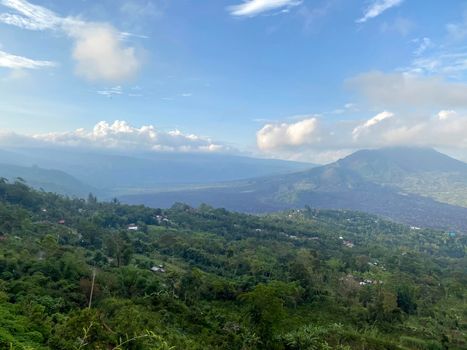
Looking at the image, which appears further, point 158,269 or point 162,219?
point 162,219

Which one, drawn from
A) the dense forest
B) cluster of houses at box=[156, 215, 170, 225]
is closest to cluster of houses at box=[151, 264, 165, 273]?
the dense forest

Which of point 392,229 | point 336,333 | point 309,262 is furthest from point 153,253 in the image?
point 392,229

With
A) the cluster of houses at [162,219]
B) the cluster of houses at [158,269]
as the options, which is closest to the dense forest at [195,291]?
the cluster of houses at [158,269]

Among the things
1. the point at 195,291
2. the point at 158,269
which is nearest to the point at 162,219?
the point at 158,269

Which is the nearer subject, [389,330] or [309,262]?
[389,330]

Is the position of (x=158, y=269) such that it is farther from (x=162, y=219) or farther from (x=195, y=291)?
(x=162, y=219)

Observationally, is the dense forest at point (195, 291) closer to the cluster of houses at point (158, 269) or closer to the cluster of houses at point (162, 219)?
the cluster of houses at point (158, 269)

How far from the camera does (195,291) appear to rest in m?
38.1

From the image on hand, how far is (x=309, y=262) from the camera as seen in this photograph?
204 feet

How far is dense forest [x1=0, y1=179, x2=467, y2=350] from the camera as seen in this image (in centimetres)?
2217

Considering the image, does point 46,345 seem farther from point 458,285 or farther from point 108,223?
point 108,223

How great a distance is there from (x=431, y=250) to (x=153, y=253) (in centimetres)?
9123

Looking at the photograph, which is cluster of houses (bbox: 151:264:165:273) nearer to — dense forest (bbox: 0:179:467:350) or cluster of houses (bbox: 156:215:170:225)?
dense forest (bbox: 0:179:467:350)

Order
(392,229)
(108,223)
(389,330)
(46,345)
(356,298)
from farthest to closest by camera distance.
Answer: (392,229), (108,223), (356,298), (389,330), (46,345)
